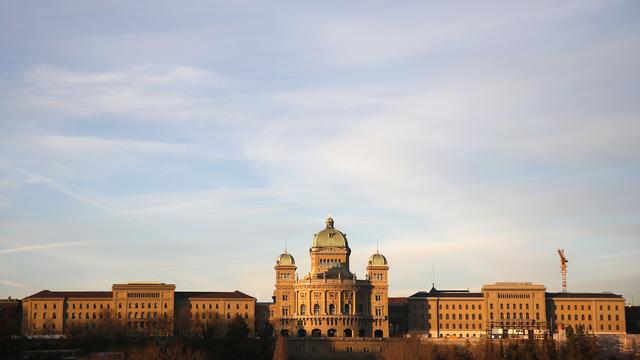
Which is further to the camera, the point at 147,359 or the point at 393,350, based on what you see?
the point at 393,350

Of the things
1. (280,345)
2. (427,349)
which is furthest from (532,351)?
(280,345)

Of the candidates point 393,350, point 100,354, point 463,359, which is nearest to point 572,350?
point 463,359

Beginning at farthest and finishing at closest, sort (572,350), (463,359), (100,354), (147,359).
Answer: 1. (100,354)
2. (463,359)
3. (572,350)
4. (147,359)

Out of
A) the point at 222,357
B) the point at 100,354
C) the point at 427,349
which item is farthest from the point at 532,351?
the point at 100,354

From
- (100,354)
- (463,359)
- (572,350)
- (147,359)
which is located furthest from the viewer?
(100,354)

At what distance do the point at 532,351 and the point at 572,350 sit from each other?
737cm

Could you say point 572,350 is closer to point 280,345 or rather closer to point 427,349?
point 427,349

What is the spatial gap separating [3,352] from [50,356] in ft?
36.4

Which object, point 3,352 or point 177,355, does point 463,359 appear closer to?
point 177,355

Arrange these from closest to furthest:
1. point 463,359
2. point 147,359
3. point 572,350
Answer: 1. point 147,359
2. point 572,350
3. point 463,359

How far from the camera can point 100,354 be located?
197m

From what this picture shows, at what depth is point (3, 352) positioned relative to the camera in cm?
17950

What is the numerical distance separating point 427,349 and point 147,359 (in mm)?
60683

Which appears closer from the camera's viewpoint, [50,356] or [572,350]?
[572,350]
